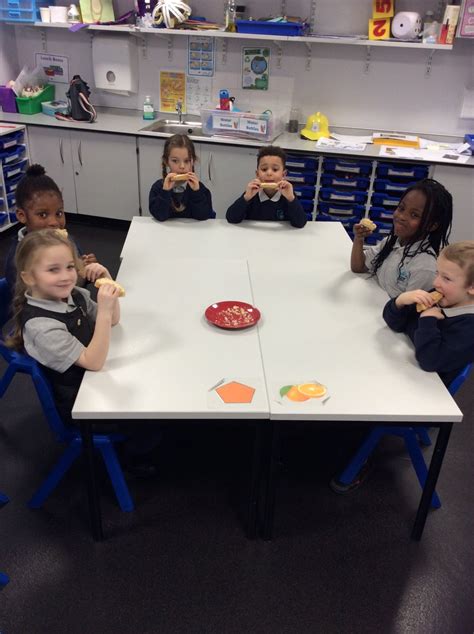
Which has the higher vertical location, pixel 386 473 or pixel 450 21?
pixel 450 21

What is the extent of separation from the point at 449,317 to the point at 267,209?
55.1 inches

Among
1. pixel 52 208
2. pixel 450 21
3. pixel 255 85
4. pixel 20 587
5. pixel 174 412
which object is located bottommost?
pixel 20 587

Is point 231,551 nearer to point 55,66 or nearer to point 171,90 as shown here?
point 171,90

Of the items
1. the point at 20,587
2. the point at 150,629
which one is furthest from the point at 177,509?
the point at 20,587

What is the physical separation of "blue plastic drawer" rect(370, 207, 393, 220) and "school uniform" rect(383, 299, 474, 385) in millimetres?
2472

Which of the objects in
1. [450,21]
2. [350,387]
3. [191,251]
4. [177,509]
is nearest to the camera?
[350,387]

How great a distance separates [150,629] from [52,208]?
1.63 meters

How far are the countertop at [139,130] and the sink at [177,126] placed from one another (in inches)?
3.0

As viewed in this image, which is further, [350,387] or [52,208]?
[52,208]

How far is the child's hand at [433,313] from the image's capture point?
1.65m

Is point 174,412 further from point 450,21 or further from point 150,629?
point 450,21

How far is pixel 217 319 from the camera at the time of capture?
5.98 ft

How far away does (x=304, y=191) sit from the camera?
401 centimetres

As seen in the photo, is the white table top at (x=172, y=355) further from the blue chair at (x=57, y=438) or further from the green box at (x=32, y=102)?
the green box at (x=32, y=102)
